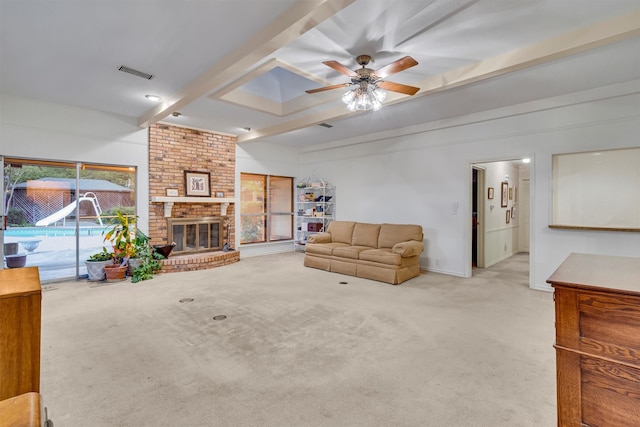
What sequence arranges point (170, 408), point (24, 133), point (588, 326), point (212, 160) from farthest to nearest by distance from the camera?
point (212, 160), point (24, 133), point (170, 408), point (588, 326)

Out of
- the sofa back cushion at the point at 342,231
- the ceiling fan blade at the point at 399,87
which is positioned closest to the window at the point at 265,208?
the sofa back cushion at the point at 342,231

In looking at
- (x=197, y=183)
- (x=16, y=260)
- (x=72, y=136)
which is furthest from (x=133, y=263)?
(x=72, y=136)

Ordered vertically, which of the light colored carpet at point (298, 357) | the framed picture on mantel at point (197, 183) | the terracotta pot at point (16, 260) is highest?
the framed picture on mantel at point (197, 183)

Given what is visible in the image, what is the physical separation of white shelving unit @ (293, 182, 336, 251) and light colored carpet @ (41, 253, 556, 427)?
339 cm

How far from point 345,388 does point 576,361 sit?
134cm

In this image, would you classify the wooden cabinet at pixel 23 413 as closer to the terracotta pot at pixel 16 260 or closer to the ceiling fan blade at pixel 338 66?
the ceiling fan blade at pixel 338 66

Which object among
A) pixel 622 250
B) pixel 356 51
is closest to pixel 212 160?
pixel 356 51

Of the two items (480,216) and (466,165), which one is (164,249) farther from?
(480,216)

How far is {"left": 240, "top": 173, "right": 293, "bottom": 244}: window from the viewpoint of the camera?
7.41 m

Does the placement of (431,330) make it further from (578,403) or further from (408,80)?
(408,80)

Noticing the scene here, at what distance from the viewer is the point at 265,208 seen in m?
7.80

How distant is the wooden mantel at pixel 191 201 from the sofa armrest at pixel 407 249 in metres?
3.78

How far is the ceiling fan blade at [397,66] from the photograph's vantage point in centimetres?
264

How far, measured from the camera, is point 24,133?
4.54 meters
